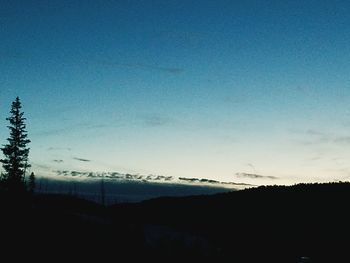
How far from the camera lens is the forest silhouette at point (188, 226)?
20.8 metres

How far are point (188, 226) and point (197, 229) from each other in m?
2.25

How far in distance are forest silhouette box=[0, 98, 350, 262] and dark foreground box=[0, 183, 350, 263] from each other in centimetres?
5

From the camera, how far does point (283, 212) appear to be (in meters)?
52.8

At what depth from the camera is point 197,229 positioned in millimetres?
52438

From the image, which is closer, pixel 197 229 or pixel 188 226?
pixel 197 229

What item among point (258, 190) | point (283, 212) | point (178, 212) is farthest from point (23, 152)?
A: point (283, 212)

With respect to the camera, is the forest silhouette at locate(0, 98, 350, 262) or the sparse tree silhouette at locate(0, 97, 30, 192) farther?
the sparse tree silhouette at locate(0, 97, 30, 192)

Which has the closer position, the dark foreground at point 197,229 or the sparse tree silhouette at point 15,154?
the dark foreground at point 197,229

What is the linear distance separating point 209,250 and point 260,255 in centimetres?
935

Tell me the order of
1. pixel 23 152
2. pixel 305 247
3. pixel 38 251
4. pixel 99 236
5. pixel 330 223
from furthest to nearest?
1. pixel 23 152
2. pixel 330 223
3. pixel 305 247
4. pixel 99 236
5. pixel 38 251

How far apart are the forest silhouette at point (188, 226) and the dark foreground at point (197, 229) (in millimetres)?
53

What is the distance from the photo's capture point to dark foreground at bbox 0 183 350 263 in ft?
67.3

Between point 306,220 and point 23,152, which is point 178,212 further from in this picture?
point 23,152

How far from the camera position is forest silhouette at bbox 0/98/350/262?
68.3 feet
